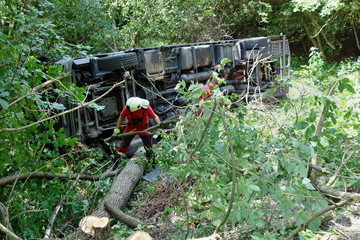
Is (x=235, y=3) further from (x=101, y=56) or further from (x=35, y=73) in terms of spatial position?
(x=35, y=73)

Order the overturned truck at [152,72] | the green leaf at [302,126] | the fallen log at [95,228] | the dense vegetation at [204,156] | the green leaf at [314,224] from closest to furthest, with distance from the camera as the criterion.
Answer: the green leaf at [314,224] → the dense vegetation at [204,156] → the green leaf at [302,126] → the fallen log at [95,228] → the overturned truck at [152,72]

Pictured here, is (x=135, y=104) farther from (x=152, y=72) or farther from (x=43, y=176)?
(x=43, y=176)

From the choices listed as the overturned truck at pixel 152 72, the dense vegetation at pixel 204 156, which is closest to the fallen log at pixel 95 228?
the dense vegetation at pixel 204 156

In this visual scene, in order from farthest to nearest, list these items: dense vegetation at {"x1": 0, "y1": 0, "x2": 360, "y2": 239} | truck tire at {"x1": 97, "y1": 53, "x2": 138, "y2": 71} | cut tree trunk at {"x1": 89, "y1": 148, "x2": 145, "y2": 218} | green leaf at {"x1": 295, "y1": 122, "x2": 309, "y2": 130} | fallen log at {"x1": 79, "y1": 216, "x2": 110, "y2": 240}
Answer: truck tire at {"x1": 97, "y1": 53, "x2": 138, "y2": 71} < cut tree trunk at {"x1": 89, "y1": 148, "x2": 145, "y2": 218} < fallen log at {"x1": 79, "y1": 216, "x2": 110, "y2": 240} < green leaf at {"x1": 295, "y1": 122, "x2": 309, "y2": 130} < dense vegetation at {"x1": 0, "y1": 0, "x2": 360, "y2": 239}

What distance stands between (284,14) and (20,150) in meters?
16.3

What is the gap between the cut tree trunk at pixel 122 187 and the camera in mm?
4789

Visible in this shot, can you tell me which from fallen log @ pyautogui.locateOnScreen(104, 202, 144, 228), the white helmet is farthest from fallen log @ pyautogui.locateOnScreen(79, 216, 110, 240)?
the white helmet

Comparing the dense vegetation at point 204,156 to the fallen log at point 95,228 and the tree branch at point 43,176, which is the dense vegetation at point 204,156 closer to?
the tree branch at point 43,176

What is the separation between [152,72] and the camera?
888 centimetres

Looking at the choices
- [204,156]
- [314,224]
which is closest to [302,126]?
[314,224]

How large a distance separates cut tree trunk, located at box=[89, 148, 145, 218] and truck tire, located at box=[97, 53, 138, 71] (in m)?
2.55

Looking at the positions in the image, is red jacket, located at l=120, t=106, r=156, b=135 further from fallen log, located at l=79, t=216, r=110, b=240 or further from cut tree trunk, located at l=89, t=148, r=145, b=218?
fallen log, located at l=79, t=216, r=110, b=240

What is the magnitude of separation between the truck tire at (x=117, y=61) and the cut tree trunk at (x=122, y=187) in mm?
2546

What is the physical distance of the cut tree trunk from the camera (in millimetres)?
4789
